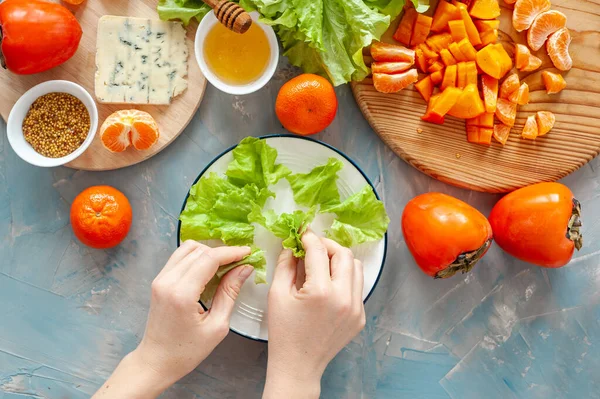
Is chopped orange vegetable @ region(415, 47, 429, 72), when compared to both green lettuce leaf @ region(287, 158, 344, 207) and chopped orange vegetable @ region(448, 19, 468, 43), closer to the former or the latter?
chopped orange vegetable @ region(448, 19, 468, 43)

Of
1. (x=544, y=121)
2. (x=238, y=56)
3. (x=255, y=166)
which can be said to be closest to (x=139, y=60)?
(x=238, y=56)

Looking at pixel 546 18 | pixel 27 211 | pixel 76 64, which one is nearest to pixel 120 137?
pixel 76 64

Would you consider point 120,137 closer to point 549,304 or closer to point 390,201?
point 390,201

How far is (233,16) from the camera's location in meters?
1.33

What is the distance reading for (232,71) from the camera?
1.46m

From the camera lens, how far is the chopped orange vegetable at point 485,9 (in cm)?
146

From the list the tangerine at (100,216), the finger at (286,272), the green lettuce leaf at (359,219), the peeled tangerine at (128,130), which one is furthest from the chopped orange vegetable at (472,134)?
the tangerine at (100,216)

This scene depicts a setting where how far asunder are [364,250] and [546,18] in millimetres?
800

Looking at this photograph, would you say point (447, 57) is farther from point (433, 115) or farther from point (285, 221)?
point (285, 221)

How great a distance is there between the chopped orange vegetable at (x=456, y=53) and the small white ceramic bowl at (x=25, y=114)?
96 cm

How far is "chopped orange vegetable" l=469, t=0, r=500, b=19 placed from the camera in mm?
1455

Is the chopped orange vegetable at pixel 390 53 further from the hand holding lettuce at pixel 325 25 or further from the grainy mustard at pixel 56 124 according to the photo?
the grainy mustard at pixel 56 124

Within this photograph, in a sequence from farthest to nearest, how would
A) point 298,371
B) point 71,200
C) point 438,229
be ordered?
point 71,200 → point 438,229 → point 298,371

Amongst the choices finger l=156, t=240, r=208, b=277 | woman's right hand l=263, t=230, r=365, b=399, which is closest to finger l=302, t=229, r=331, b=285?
woman's right hand l=263, t=230, r=365, b=399
